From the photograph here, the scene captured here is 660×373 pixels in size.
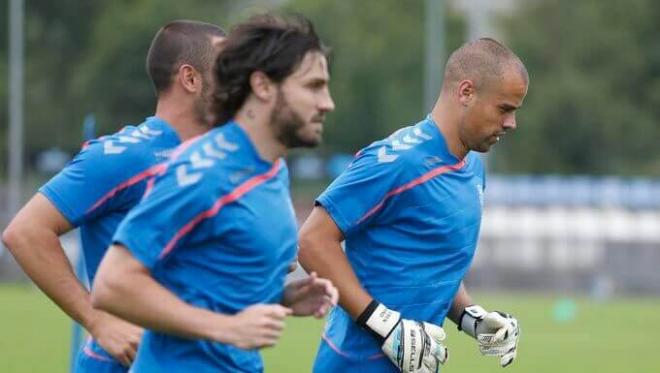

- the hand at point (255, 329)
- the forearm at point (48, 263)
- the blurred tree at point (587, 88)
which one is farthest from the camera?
the blurred tree at point (587, 88)

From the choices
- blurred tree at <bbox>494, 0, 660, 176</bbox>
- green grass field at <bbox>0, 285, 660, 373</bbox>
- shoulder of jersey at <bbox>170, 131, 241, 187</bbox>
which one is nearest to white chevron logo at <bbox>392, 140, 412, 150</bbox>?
shoulder of jersey at <bbox>170, 131, 241, 187</bbox>

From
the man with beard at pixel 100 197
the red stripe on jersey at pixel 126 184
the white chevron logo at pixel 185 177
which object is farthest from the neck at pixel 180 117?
the white chevron logo at pixel 185 177

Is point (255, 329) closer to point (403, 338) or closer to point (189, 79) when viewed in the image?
point (403, 338)

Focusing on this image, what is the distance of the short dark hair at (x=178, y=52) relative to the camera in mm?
6781

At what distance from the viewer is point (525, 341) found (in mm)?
21734

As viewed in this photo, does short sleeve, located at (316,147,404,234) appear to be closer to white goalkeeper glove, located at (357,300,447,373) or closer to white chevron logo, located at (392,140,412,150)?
white chevron logo, located at (392,140,412,150)

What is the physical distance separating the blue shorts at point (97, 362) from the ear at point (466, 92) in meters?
1.99

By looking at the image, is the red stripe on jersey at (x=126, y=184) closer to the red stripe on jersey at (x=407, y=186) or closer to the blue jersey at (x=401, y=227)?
the blue jersey at (x=401, y=227)

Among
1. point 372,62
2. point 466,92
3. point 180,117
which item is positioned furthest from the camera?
point 372,62

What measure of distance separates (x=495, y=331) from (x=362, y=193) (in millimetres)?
1045

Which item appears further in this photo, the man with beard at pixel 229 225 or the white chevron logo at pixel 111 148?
the white chevron logo at pixel 111 148

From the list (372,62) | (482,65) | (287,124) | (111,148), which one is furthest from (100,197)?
(372,62)

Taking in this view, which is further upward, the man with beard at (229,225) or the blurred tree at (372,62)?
the man with beard at (229,225)

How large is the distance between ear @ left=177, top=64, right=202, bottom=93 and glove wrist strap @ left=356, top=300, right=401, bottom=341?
1179mm
